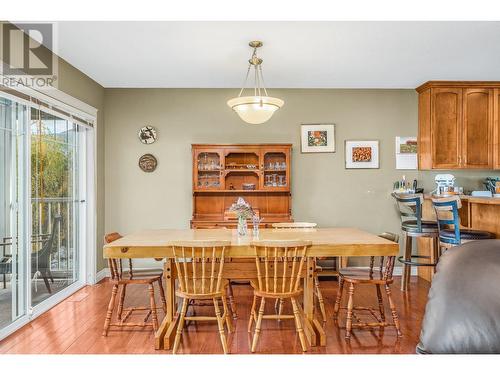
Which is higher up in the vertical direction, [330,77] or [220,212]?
[330,77]

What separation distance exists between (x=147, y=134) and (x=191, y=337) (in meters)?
3.12

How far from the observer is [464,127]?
5.04 metres

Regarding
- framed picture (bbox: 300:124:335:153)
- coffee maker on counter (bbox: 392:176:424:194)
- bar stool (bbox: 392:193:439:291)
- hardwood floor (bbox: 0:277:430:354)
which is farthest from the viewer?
framed picture (bbox: 300:124:335:153)

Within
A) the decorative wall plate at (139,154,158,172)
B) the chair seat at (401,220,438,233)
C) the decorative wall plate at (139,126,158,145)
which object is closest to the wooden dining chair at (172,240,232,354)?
the chair seat at (401,220,438,233)

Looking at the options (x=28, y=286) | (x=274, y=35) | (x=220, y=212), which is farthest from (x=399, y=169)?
(x=28, y=286)

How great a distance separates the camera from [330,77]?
477 cm

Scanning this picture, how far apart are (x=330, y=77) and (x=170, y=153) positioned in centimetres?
233

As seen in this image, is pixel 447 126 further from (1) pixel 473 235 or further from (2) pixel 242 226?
(2) pixel 242 226

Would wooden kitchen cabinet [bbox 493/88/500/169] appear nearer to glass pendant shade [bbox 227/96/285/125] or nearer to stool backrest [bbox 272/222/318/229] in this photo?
stool backrest [bbox 272/222/318/229]

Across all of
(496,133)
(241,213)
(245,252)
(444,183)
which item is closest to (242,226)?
(241,213)

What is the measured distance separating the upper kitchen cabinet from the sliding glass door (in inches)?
175

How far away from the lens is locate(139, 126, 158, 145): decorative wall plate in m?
5.30

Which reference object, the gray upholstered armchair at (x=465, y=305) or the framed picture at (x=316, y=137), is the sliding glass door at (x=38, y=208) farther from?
the gray upholstered armchair at (x=465, y=305)
